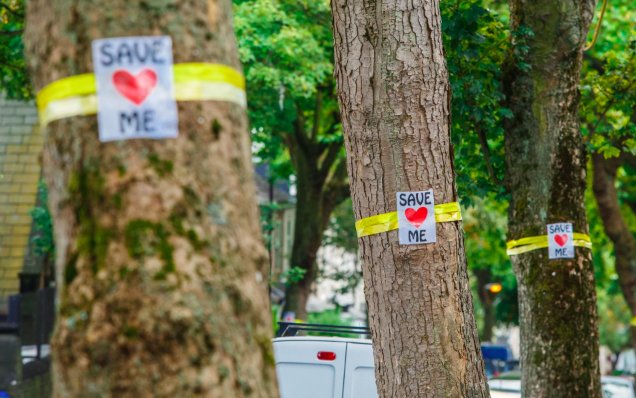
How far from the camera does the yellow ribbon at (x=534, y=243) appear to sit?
28.5ft

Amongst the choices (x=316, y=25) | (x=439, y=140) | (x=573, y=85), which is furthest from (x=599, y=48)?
(x=439, y=140)

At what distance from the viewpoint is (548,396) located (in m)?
8.41

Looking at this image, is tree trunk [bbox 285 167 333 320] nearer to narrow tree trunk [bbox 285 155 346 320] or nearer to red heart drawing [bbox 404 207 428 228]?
narrow tree trunk [bbox 285 155 346 320]

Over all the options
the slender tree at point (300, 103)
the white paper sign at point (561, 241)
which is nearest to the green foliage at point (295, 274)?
the slender tree at point (300, 103)

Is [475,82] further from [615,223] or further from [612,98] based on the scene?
[615,223]

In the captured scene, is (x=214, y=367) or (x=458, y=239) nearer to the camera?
(x=214, y=367)

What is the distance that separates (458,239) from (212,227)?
133 inches

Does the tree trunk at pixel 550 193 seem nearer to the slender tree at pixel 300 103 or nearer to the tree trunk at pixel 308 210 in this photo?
the slender tree at pixel 300 103

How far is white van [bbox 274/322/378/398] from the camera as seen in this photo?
928cm

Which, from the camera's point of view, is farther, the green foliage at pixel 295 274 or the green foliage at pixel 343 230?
the green foliage at pixel 343 230

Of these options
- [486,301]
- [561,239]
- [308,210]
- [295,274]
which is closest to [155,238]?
[561,239]

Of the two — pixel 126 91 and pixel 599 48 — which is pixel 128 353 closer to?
pixel 126 91

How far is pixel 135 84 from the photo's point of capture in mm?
3064

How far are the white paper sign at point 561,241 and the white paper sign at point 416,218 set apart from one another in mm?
2849
